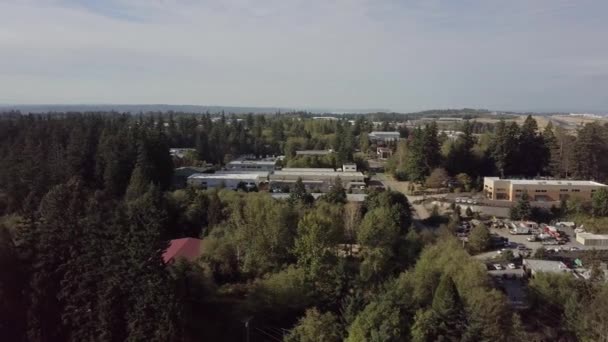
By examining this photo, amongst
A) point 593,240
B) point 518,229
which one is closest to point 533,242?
point 518,229

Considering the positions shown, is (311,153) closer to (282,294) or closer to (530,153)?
(530,153)

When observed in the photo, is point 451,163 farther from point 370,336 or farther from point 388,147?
point 370,336

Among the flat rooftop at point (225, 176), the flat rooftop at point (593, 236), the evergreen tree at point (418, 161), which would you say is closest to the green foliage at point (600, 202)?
the flat rooftop at point (593, 236)

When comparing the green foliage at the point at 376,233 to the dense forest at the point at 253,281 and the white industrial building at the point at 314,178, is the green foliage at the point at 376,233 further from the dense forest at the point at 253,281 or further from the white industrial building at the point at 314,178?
the white industrial building at the point at 314,178

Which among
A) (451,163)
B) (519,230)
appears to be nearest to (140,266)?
(519,230)

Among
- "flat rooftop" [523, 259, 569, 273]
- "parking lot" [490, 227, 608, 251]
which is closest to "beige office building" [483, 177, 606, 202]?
"parking lot" [490, 227, 608, 251]

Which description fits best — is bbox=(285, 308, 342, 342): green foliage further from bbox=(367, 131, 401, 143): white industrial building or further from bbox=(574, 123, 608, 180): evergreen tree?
bbox=(367, 131, 401, 143): white industrial building

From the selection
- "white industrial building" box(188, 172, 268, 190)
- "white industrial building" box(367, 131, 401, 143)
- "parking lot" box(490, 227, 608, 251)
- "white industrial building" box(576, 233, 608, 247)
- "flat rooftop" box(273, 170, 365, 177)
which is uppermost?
"white industrial building" box(367, 131, 401, 143)
